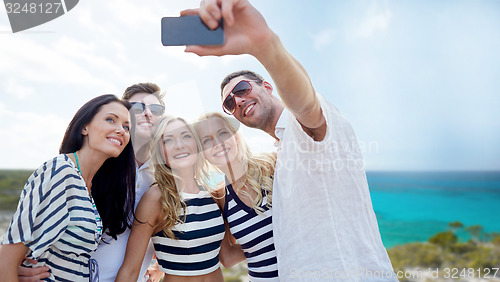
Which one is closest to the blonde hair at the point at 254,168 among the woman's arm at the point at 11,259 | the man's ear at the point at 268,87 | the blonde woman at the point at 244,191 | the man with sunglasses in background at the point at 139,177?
the blonde woman at the point at 244,191

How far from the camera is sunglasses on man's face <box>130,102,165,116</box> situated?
4231 mm

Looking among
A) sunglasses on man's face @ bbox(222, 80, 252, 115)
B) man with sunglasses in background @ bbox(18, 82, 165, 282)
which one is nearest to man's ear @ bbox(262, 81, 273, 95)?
sunglasses on man's face @ bbox(222, 80, 252, 115)

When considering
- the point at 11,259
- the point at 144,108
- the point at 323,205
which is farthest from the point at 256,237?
the point at 144,108

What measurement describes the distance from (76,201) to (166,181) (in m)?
1.14

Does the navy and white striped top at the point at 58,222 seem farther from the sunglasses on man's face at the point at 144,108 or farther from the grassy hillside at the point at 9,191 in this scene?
the grassy hillside at the point at 9,191

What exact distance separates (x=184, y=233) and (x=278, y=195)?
133cm

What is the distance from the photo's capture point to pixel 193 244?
3178 mm

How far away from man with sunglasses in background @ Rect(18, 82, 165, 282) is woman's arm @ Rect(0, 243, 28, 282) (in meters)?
0.12

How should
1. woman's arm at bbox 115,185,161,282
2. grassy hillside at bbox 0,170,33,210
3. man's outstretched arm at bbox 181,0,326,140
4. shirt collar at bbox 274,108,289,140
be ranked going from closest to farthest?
man's outstretched arm at bbox 181,0,326,140 → shirt collar at bbox 274,108,289,140 → woman's arm at bbox 115,185,161,282 → grassy hillside at bbox 0,170,33,210

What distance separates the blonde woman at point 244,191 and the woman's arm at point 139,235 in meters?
0.75

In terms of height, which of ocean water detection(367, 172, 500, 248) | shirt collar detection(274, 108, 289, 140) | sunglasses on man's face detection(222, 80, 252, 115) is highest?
sunglasses on man's face detection(222, 80, 252, 115)

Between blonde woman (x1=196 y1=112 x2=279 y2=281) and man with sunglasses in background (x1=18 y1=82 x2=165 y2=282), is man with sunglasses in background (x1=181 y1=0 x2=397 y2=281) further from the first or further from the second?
man with sunglasses in background (x1=18 y1=82 x2=165 y2=282)

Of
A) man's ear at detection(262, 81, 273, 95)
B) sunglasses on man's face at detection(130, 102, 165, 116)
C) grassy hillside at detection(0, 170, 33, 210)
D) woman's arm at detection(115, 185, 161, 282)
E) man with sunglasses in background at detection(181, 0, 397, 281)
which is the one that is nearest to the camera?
man with sunglasses in background at detection(181, 0, 397, 281)

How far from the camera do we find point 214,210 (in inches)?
131
